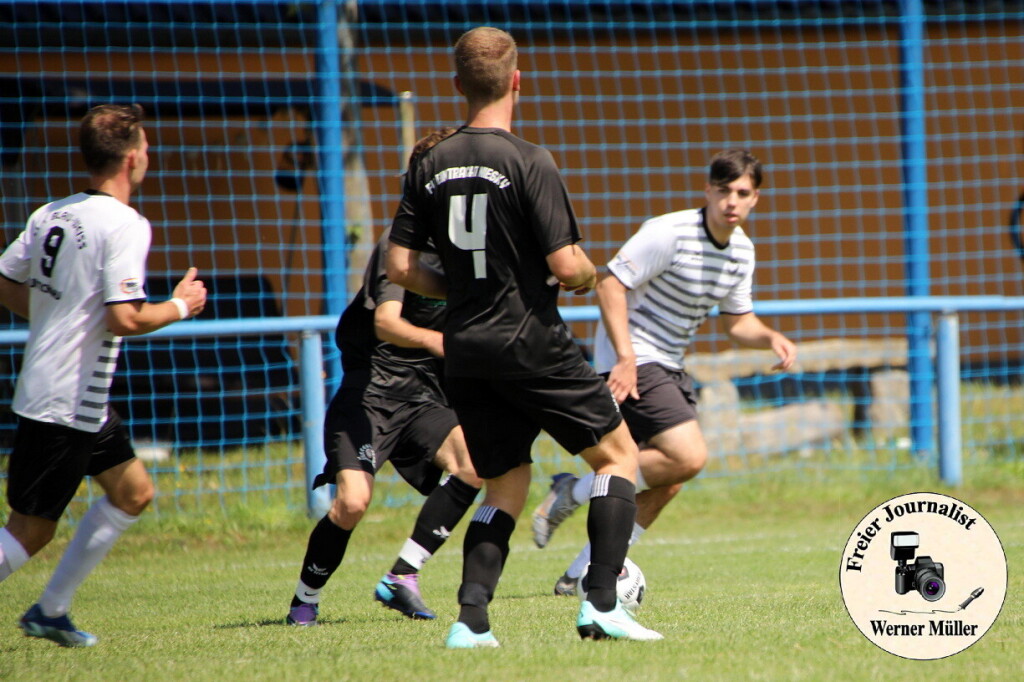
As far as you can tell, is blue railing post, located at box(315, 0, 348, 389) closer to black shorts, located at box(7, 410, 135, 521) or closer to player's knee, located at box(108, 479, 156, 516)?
player's knee, located at box(108, 479, 156, 516)

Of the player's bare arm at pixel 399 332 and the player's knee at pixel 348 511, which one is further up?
the player's bare arm at pixel 399 332

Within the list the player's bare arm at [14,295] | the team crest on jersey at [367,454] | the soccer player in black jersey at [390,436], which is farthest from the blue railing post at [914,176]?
the player's bare arm at [14,295]

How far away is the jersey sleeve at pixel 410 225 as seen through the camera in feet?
12.8

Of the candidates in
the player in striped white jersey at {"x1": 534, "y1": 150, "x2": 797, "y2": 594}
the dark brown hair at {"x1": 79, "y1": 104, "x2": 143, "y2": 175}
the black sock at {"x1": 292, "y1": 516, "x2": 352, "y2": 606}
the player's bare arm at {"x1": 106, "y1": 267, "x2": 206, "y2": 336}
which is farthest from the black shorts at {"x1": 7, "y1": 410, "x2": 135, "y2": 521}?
the player in striped white jersey at {"x1": 534, "y1": 150, "x2": 797, "y2": 594}

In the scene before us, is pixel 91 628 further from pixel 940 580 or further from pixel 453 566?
pixel 940 580

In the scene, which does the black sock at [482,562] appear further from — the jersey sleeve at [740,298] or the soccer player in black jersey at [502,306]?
the jersey sleeve at [740,298]

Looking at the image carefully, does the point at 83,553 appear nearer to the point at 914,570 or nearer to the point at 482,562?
the point at 482,562

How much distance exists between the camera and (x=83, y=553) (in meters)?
4.42

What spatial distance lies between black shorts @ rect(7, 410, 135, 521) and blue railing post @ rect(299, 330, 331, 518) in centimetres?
355

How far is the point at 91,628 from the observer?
5078 millimetres

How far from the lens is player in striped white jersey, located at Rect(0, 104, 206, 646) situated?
13.6 ft

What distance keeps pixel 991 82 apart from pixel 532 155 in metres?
9.53

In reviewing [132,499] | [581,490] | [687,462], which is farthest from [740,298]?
[132,499]

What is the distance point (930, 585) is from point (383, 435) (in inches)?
91.3
